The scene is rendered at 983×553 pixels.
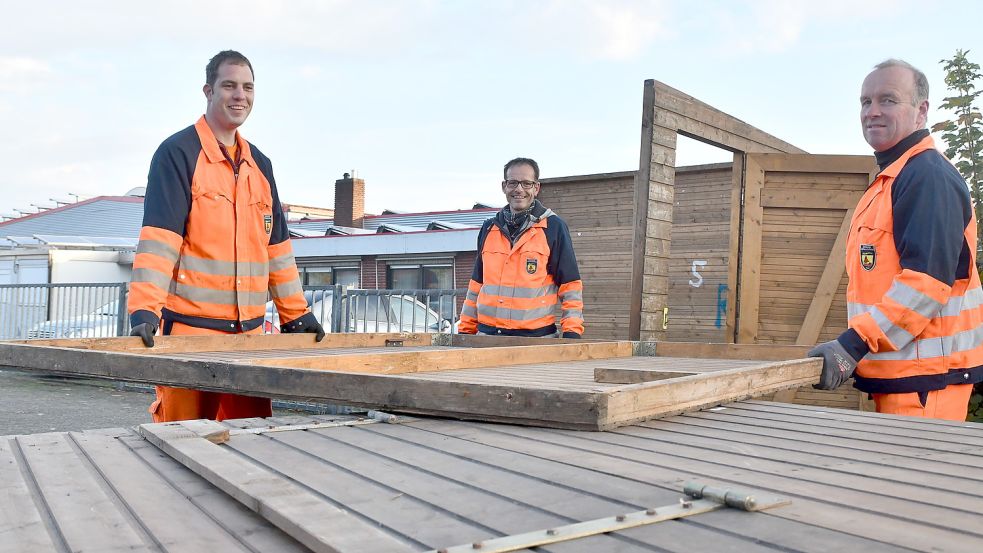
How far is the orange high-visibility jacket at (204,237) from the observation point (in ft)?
13.2

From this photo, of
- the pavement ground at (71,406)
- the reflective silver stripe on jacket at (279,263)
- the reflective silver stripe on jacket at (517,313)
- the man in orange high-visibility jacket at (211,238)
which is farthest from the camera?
the pavement ground at (71,406)

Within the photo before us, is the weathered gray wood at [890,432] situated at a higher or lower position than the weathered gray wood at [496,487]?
higher

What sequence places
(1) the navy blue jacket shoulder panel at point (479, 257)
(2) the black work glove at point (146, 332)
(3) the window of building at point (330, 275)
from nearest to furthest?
(2) the black work glove at point (146, 332) < (1) the navy blue jacket shoulder panel at point (479, 257) < (3) the window of building at point (330, 275)

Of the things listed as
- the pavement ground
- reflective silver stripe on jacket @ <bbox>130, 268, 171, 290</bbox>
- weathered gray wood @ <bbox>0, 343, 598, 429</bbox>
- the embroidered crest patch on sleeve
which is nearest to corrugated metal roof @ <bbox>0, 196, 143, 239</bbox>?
the pavement ground

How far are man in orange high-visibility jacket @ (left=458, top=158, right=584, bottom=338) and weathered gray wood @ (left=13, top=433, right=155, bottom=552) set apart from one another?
426 centimetres

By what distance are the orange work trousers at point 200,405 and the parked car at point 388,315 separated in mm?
7560

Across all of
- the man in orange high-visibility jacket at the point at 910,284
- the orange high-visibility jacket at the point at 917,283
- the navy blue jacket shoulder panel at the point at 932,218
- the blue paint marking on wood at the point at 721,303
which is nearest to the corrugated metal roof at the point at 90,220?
the blue paint marking on wood at the point at 721,303

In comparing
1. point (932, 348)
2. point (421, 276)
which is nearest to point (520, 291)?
point (932, 348)

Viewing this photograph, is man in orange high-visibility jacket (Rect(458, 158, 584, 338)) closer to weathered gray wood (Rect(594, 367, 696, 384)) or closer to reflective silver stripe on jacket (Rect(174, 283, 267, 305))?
reflective silver stripe on jacket (Rect(174, 283, 267, 305))

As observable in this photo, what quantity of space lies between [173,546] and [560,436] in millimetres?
1222

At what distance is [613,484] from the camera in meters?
1.93

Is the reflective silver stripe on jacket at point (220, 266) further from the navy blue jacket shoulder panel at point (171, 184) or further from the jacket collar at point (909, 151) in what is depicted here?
the jacket collar at point (909, 151)

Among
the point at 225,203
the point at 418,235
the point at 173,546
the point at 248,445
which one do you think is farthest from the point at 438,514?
the point at 418,235

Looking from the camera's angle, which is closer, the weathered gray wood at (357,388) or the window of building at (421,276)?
the weathered gray wood at (357,388)
